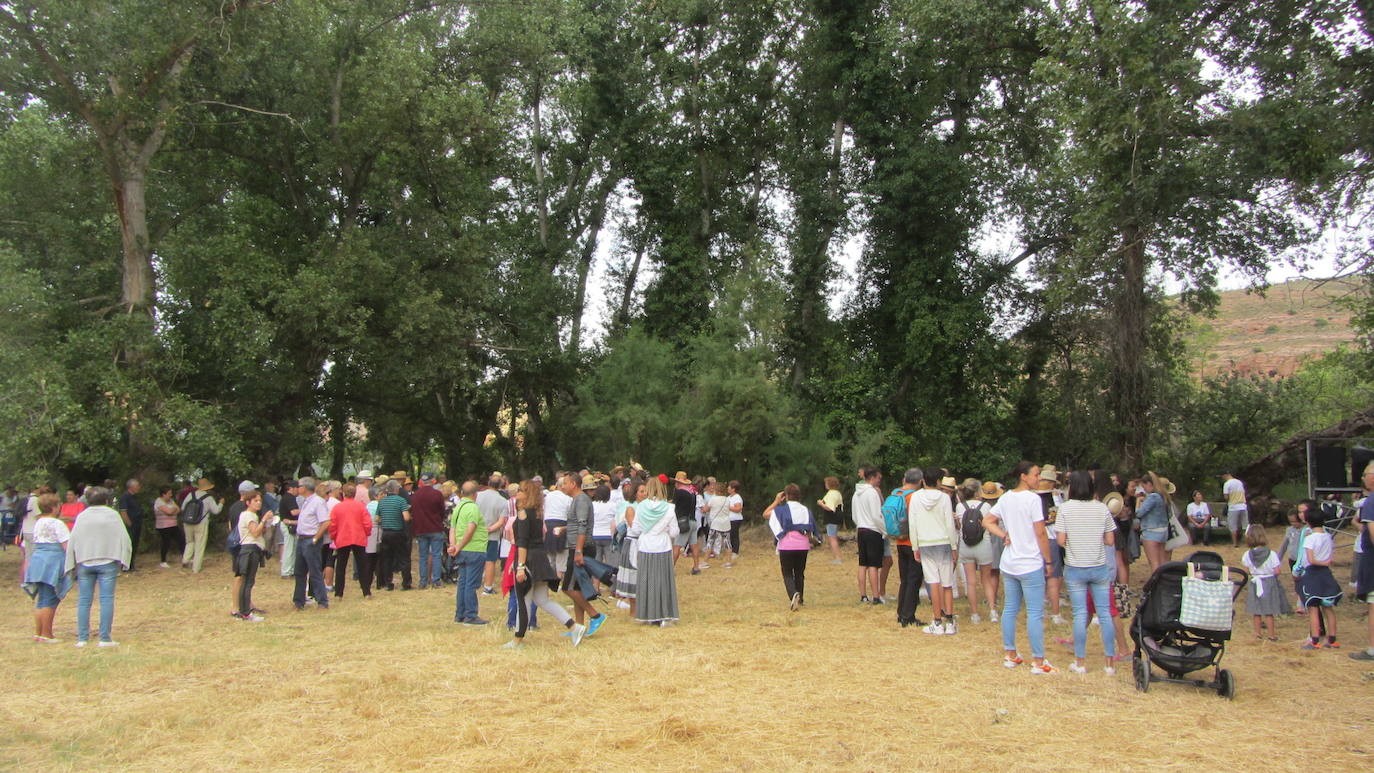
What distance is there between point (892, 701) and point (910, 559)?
3335mm

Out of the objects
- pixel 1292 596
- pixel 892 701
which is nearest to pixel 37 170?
pixel 892 701

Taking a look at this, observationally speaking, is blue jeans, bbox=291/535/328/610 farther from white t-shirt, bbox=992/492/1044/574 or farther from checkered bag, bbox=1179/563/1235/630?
checkered bag, bbox=1179/563/1235/630

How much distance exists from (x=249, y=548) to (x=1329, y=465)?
60.6 feet

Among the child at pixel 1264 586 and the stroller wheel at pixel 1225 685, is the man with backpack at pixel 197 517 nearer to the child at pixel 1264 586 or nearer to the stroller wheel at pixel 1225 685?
the stroller wheel at pixel 1225 685

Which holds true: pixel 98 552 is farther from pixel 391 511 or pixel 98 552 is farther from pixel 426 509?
pixel 426 509

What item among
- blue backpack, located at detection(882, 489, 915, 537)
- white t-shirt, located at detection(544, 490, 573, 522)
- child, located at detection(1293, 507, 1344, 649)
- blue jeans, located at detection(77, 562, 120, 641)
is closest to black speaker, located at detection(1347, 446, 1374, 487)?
child, located at detection(1293, 507, 1344, 649)

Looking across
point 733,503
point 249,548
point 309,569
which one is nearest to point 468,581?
point 249,548

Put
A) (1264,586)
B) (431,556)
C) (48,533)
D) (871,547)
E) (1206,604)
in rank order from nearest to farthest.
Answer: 1. (1206,604)
2. (48,533)
3. (1264,586)
4. (871,547)
5. (431,556)

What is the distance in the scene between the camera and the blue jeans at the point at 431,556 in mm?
13281

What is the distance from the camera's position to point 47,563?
8.81m

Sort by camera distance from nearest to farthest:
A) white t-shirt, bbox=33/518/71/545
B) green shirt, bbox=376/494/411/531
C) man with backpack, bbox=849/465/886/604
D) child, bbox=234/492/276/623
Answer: white t-shirt, bbox=33/518/71/545 → child, bbox=234/492/276/623 → man with backpack, bbox=849/465/886/604 → green shirt, bbox=376/494/411/531

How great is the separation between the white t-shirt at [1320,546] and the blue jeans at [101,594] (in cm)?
1135

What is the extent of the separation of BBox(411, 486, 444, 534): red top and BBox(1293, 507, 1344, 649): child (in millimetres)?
10277

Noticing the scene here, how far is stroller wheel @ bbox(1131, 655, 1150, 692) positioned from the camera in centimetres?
687
